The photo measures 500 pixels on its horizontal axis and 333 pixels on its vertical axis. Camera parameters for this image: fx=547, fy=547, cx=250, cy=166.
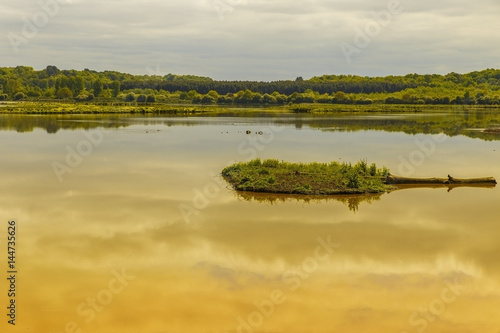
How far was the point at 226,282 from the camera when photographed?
47.1ft

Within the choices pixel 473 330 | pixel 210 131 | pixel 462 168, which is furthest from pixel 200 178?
pixel 210 131

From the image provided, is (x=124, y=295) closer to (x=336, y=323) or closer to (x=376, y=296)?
(x=336, y=323)

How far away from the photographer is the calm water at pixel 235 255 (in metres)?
12.7

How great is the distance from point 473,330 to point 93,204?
1578 centimetres

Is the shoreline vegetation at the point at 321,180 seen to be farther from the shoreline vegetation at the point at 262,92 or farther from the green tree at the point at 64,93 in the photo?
the green tree at the point at 64,93

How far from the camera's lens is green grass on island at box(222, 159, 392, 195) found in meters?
25.2

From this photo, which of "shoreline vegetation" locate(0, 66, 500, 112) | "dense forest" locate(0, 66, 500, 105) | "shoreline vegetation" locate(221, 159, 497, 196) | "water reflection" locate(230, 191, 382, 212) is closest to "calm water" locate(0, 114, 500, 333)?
"water reflection" locate(230, 191, 382, 212)

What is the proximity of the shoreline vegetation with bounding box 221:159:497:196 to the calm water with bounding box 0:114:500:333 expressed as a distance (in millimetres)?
958

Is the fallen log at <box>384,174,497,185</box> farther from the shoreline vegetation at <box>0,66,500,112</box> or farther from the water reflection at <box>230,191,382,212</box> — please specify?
the shoreline vegetation at <box>0,66,500,112</box>

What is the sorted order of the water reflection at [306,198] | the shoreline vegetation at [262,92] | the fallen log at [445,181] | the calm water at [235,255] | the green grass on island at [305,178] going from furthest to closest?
the shoreline vegetation at [262,92] → the fallen log at [445,181] → the green grass on island at [305,178] → the water reflection at [306,198] → the calm water at [235,255]

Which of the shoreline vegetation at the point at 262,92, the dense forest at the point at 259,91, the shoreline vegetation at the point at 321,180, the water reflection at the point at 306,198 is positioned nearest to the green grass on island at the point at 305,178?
the shoreline vegetation at the point at 321,180

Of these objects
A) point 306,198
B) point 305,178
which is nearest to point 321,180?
point 305,178

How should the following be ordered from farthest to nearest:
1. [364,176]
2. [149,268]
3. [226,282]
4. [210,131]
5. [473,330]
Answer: [210,131] < [364,176] < [149,268] < [226,282] < [473,330]

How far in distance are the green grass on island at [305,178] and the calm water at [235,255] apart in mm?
988
